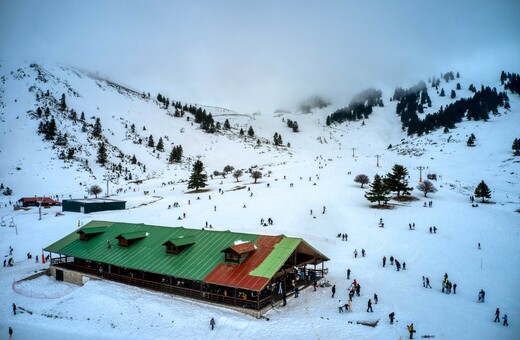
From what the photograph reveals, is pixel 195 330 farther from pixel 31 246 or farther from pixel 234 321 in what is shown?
pixel 31 246

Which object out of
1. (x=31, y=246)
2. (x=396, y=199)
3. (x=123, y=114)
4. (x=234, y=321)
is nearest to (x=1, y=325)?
(x=234, y=321)

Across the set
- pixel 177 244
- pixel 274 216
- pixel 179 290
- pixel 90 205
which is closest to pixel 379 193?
pixel 274 216

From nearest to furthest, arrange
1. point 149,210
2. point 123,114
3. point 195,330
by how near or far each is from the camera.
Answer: point 195,330
point 149,210
point 123,114

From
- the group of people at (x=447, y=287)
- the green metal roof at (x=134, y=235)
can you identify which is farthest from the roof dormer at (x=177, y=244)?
the group of people at (x=447, y=287)

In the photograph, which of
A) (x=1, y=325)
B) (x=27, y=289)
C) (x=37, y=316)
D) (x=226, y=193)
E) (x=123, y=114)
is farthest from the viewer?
(x=123, y=114)

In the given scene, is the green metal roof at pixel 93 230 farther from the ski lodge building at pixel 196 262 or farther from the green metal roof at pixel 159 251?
the green metal roof at pixel 159 251

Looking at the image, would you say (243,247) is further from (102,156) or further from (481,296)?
(102,156)

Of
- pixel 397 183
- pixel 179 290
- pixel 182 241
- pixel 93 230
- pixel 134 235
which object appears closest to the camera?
pixel 179 290

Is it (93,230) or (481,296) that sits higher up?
(93,230)
